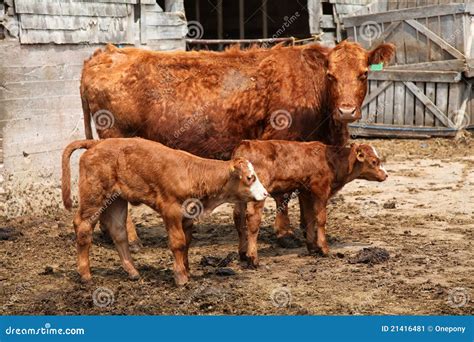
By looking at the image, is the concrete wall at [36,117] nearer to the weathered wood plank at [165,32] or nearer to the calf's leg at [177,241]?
the weathered wood plank at [165,32]

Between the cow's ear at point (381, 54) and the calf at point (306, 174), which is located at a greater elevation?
the cow's ear at point (381, 54)

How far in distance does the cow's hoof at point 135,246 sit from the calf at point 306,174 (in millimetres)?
1230

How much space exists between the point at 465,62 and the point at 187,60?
310 inches

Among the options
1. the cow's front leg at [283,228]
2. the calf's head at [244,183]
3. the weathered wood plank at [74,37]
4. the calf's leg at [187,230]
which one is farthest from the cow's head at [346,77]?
A: the weathered wood plank at [74,37]

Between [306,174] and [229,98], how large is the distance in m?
1.42

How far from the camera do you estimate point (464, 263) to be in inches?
348

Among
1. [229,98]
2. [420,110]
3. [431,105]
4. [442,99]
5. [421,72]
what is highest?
[421,72]

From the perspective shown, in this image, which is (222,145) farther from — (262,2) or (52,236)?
(262,2)

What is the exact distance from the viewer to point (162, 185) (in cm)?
814

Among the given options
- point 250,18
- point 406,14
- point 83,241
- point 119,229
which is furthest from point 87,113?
point 250,18

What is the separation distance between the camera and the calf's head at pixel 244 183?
320 inches

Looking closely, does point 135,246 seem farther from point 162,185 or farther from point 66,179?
point 162,185

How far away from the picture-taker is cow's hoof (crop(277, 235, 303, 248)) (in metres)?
9.85

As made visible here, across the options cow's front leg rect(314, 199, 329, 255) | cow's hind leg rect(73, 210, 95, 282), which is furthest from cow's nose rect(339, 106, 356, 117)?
cow's hind leg rect(73, 210, 95, 282)
